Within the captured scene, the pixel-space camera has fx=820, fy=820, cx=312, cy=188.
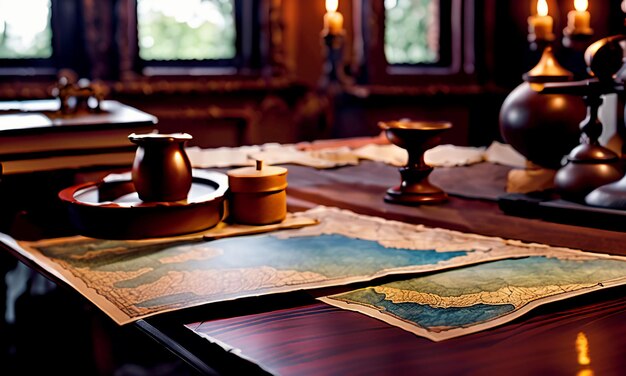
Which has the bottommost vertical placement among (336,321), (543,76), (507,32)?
(336,321)

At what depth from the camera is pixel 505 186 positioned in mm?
1669

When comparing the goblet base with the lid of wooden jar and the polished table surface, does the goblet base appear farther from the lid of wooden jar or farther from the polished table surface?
the polished table surface

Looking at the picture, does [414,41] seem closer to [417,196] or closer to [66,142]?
[417,196]

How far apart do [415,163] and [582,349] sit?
0.77 m

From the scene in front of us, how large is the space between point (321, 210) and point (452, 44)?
4.13m

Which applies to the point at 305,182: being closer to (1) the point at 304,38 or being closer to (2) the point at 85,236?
(2) the point at 85,236

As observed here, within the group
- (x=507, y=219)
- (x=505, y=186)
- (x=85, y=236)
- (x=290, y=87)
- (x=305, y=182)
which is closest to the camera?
(x=85, y=236)

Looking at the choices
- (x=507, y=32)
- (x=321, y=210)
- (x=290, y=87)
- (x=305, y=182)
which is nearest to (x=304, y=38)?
(x=290, y=87)

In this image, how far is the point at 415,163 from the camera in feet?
4.83

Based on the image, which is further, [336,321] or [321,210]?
[321,210]

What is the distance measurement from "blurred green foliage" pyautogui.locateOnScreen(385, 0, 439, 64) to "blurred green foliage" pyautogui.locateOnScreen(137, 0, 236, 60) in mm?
982

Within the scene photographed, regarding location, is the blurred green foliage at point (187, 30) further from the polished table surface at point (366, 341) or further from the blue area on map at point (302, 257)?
the polished table surface at point (366, 341)

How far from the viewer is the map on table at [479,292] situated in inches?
32.0

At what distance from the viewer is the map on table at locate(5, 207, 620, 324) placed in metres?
0.93
